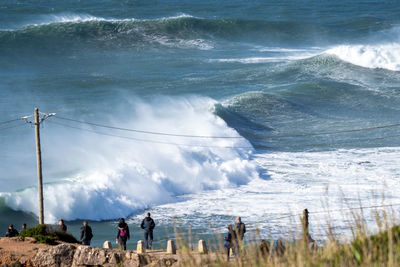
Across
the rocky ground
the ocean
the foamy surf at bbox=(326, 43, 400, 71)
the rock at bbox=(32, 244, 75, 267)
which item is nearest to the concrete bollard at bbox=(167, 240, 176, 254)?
the rocky ground

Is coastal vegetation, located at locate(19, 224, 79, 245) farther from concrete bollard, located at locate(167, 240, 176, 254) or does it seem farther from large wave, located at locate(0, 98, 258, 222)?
large wave, located at locate(0, 98, 258, 222)

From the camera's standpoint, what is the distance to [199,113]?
39156 millimetres

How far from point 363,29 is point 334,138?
117 ft

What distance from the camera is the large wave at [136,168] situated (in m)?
25.9

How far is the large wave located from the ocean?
82 mm

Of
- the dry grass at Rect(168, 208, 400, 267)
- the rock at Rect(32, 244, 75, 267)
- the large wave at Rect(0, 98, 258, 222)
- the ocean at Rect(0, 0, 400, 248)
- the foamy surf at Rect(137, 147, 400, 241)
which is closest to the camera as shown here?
the dry grass at Rect(168, 208, 400, 267)

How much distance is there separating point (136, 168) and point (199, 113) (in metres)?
10.2

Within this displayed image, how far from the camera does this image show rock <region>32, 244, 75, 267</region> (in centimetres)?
1634

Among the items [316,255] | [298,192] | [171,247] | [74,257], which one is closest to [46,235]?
[74,257]

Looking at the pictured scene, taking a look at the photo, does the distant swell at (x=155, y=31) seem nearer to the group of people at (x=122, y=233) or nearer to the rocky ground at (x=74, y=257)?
the group of people at (x=122, y=233)

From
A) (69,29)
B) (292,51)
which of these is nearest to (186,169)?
(292,51)

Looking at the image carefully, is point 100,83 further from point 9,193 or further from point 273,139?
point 9,193

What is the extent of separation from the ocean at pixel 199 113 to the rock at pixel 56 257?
16.1ft

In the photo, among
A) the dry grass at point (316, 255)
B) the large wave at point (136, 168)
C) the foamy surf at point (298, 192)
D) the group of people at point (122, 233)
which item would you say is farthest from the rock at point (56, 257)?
the dry grass at point (316, 255)
